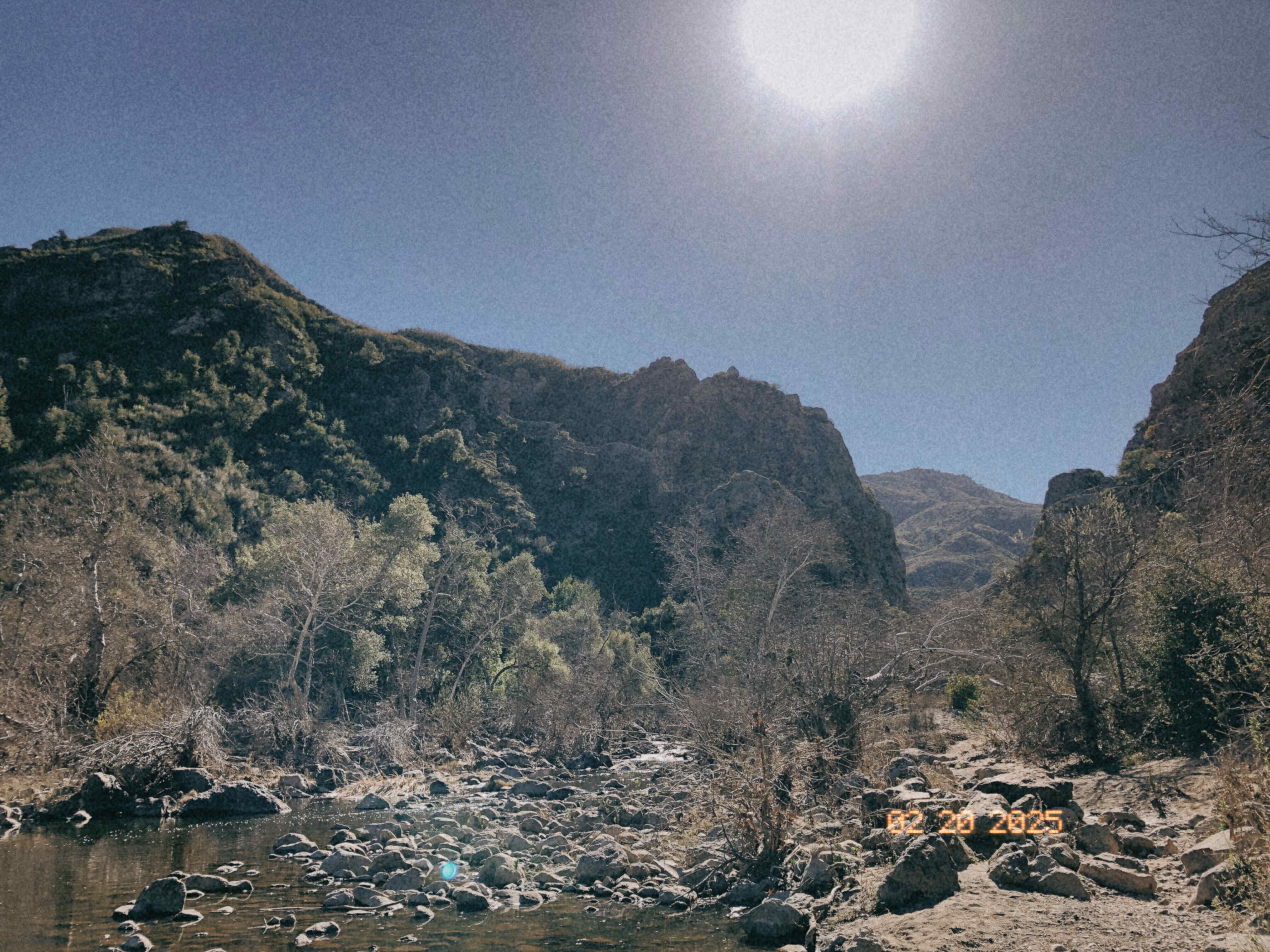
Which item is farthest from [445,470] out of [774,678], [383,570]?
[774,678]

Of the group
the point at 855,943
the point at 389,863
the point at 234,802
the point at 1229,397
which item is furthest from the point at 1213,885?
the point at 234,802

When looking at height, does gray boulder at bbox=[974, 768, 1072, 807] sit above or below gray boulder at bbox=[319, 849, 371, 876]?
above

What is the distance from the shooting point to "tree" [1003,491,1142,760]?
46.9 feet

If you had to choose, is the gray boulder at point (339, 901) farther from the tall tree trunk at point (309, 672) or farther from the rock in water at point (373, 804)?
the tall tree trunk at point (309, 672)

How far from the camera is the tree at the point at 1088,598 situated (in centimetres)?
1430

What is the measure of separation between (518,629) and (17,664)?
Answer: 21.5m

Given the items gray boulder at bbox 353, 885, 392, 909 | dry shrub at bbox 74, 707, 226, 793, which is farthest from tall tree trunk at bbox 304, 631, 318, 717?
gray boulder at bbox 353, 885, 392, 909

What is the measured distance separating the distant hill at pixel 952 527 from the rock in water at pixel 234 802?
249ft

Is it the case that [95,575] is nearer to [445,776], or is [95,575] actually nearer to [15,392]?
[445,776]

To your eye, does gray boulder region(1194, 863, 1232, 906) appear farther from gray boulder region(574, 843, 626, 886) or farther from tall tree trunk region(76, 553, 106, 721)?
tall tree trunk region(76, 553, 106, 721)

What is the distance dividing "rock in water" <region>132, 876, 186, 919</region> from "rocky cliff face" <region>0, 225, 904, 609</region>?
137 feet

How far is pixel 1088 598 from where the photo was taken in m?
15.3

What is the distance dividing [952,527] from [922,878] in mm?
162658

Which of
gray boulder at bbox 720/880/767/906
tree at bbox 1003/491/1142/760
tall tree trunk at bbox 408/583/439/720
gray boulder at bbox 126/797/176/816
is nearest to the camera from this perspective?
gray boulder at bbox 720/880/767/906
